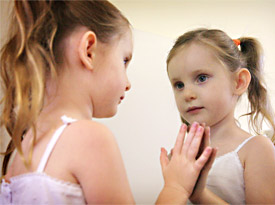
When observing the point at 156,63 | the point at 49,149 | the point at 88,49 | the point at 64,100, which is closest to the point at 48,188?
the point at 49,149

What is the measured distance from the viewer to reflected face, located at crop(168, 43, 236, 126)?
3.31 feet

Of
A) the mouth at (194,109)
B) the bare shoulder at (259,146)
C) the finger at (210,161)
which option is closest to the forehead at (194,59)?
the mouth at (194,109)

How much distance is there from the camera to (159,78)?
172 centimetres

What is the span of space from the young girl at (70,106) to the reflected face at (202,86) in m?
0.27

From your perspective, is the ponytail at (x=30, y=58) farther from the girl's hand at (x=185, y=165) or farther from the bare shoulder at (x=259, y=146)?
the bare shoulder at (x=259, y=146)

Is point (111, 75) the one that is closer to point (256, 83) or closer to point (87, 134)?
point (87, 134)

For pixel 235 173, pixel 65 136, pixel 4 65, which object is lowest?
pixel 235 173

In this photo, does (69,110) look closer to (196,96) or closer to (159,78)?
(196,96)

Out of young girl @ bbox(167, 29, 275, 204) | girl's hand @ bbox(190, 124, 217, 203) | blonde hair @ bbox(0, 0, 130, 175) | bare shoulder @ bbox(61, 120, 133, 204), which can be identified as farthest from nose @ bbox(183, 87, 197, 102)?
bare shoulder @ bbox(61, 120, 133, 204)

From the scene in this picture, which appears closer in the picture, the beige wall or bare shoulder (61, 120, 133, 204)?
bare shoulder (61, 120, 133, 204)

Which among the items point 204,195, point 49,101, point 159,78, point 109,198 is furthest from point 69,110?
point 159,78

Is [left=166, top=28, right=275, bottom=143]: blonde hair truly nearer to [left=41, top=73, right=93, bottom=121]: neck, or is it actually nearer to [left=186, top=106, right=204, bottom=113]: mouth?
[left=186, top=106, right=204, bottom=113]: mouth

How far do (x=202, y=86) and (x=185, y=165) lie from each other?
0.35 metres

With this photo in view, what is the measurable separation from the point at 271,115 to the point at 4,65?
3.05 feet
